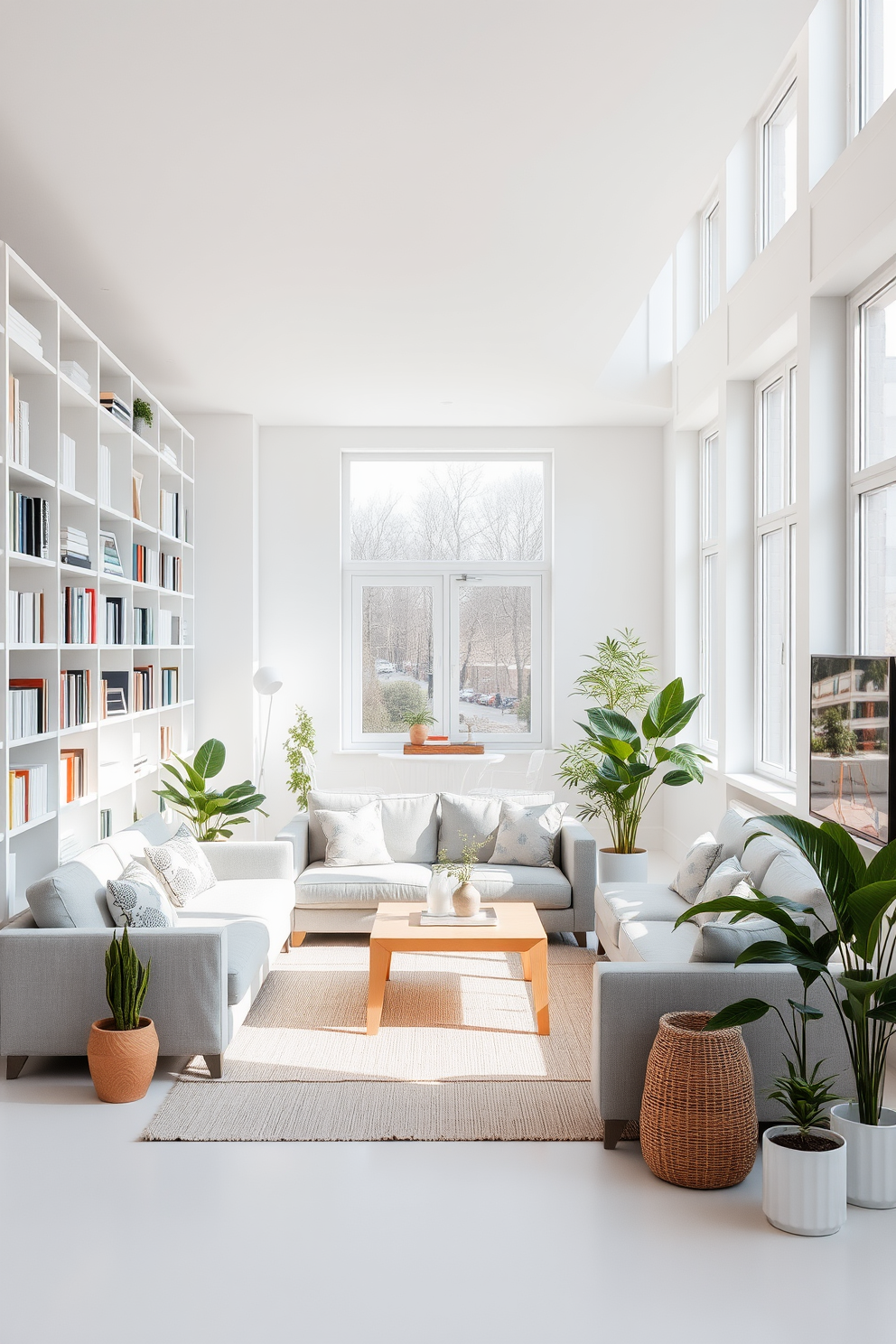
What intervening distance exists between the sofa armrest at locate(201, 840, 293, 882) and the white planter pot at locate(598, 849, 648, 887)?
1812 mm

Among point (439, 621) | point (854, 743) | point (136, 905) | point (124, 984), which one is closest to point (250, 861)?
point (136, 905)

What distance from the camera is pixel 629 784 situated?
596cm

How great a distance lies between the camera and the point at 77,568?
491 cm

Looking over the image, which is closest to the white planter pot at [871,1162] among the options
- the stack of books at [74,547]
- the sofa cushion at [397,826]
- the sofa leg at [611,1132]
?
the sofa leg at [611,1132]

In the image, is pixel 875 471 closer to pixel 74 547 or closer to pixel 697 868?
pixel 697 868

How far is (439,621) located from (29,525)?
15.0ft

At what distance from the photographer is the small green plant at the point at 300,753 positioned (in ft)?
25.1

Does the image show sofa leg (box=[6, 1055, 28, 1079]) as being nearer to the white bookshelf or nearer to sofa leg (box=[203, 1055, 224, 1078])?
the white bookshelf

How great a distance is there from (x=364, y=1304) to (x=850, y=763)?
9.20ft

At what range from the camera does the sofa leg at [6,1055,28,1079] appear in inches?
149

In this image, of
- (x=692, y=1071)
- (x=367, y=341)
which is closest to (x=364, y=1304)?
(x=692, y=1071)

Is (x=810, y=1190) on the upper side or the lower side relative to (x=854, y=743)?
lower

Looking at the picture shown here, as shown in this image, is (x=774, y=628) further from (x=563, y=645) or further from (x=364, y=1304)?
(x=364, y=1304)

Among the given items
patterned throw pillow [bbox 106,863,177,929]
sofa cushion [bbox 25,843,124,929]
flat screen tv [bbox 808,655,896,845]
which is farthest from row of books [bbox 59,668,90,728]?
flat screen tv [bbox 808,655,896,845]
